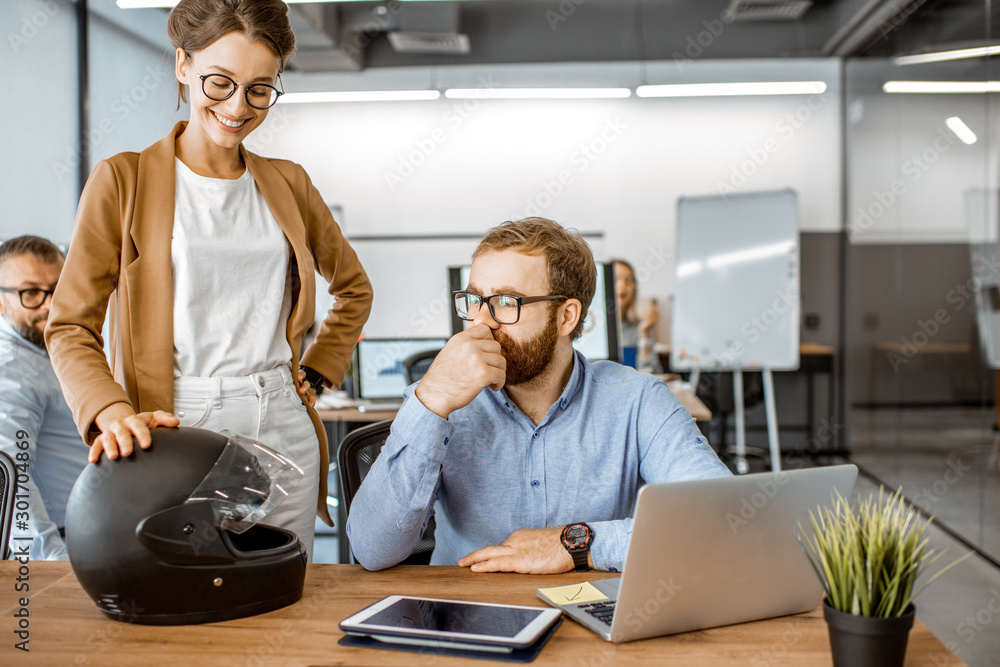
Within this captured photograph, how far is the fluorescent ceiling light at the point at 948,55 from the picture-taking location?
370 centimetres

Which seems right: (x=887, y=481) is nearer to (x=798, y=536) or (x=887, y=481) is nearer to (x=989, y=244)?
(x=989, y=244)

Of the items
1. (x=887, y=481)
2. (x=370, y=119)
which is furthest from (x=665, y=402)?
(x=370, y=119)

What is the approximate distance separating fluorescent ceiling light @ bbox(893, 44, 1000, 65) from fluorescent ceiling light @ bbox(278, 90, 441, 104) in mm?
3427

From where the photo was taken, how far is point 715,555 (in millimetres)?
1016

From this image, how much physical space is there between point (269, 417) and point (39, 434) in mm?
1084

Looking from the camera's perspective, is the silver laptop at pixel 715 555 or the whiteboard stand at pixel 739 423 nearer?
the silver laptop at pixel 715 555

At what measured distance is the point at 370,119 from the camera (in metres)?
6.72

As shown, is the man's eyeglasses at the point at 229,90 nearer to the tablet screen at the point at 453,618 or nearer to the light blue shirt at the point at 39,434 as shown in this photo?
the tablet screen at the point at 453,618

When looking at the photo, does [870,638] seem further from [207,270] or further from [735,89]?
[735,89]

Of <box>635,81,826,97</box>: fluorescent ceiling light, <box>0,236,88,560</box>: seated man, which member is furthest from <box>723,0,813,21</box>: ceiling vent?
<box>0,236,88,560</box>: seated man

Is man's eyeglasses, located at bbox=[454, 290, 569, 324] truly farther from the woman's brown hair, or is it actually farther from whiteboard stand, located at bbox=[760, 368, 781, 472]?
whiteboard stand, located at bbox=[760, 368, 781, 472]

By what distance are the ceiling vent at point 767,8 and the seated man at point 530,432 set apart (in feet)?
15.6

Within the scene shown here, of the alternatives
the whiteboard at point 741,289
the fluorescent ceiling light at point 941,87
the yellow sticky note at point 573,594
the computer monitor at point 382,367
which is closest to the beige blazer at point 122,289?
the yellow sticky note at point 573,594

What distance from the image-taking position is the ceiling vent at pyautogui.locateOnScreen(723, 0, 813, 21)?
5531 mm
